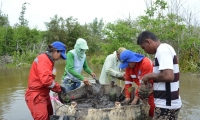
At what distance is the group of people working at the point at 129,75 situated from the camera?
2.52 meters

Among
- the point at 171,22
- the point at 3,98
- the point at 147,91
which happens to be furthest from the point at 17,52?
the point at 147,91

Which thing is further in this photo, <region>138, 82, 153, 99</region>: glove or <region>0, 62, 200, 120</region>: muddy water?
<region>0, 62, 200, 120</region>: muddy water

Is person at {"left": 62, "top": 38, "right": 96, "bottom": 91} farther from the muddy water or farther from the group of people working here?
the muddy water

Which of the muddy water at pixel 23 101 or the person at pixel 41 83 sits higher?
the person at pixel 41 83

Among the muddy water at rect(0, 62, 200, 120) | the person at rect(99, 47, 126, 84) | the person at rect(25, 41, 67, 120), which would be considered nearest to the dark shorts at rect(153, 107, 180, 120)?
the person at rect(25, 41, 67, 120)

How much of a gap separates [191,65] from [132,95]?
24.2 ft

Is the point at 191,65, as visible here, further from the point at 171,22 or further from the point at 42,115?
the point at 42,115

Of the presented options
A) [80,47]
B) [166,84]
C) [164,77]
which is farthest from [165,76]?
[80,47]

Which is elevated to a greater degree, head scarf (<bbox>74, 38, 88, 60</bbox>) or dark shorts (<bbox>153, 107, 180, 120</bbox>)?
head scarf (<bbox>74, 38, 88, 60</bbox>)

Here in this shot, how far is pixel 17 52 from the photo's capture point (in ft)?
62.0

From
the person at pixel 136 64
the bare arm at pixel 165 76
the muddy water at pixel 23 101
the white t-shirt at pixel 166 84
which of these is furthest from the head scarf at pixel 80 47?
the bare arm at pixel 165 76

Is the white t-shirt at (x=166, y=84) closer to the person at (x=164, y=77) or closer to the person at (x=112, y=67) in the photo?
the person at (x=164, y=77)

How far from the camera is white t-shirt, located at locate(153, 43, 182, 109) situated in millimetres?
2439

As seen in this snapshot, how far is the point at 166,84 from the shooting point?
2.52 meters
